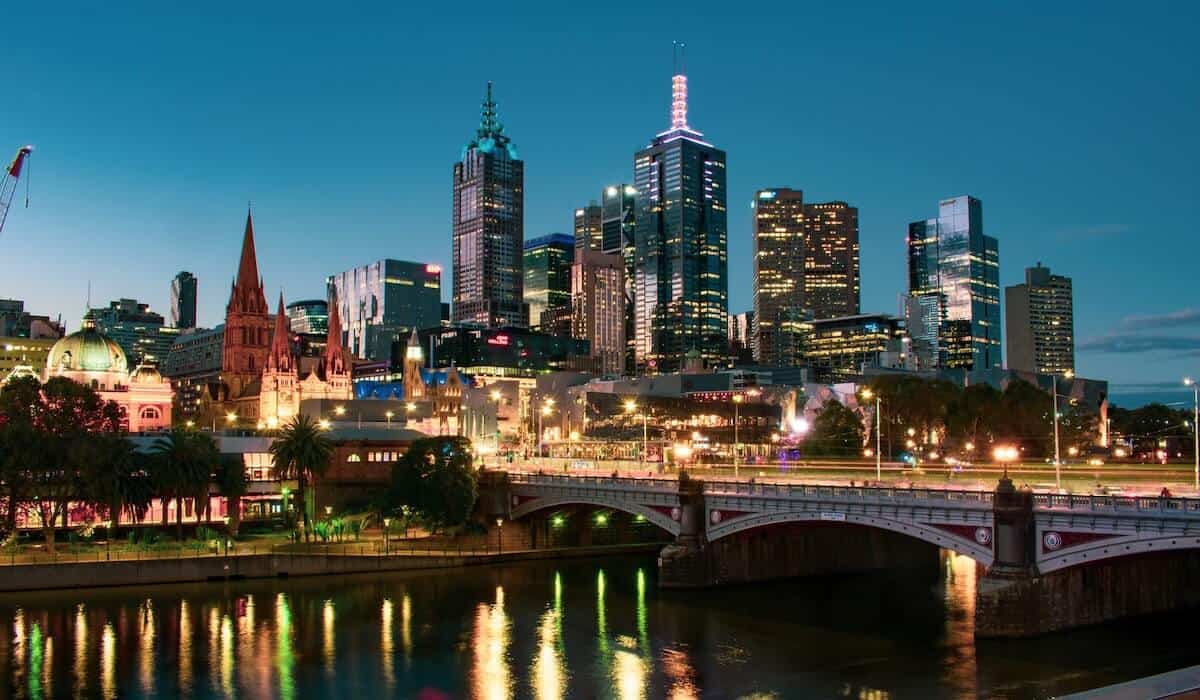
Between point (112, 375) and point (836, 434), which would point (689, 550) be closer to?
point (836, 434)

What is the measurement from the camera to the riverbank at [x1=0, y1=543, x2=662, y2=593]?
93562 mm

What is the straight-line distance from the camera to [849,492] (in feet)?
271

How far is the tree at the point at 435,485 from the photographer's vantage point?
384 feet

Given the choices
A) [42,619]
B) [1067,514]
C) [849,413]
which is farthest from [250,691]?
[849,413]

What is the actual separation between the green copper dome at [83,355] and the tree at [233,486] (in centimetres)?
7044

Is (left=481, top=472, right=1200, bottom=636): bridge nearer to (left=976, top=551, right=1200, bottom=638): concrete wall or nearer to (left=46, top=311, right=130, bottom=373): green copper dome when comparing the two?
(left=976, top=551, right=1200, bottom=638): concrete wall

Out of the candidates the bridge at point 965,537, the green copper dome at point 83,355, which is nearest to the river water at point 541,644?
the bridge at point 965,537

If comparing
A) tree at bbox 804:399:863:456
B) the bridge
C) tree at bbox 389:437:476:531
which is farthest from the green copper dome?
tree at bbox 804:399:863:456

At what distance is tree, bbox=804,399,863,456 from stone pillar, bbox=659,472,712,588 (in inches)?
3017

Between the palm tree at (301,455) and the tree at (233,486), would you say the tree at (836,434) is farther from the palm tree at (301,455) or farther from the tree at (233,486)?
the tree at (233,486)

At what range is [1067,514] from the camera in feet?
221

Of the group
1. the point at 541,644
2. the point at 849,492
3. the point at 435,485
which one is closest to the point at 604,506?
the point at 435,485

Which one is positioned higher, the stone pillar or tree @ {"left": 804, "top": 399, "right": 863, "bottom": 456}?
tree @ {"left": 804, "top": 399, "right": 863, "bottom": 456}

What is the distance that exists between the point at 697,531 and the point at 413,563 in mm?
29477
